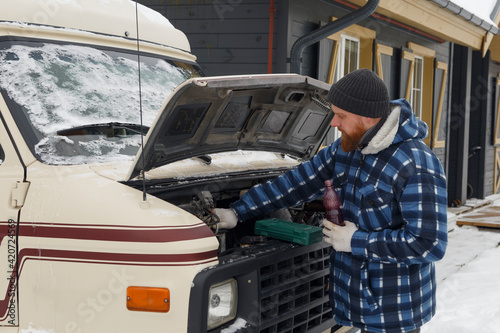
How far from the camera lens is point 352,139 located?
2.86 metres

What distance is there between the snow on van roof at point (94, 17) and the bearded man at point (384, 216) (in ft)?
5.21

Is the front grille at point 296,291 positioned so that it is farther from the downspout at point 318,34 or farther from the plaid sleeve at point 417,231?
the downspout at point 318,34

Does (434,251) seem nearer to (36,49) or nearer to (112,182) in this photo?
(112,182)

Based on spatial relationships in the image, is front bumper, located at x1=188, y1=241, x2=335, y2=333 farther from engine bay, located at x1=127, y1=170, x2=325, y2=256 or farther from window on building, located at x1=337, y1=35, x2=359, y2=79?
window on building, located at x1=337, y1=35, x2=359, y2=79

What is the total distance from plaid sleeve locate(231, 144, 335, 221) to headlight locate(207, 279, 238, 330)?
64 centimetres

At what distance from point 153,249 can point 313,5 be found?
6.18m

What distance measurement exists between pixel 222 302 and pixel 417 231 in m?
0.92

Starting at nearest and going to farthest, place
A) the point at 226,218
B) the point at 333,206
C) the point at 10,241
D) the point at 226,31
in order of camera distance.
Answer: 1. the point at 10,241
2. the point at 333,206
3. the point at 226,218
4. the point at 226,31

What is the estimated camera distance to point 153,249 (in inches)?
93.6

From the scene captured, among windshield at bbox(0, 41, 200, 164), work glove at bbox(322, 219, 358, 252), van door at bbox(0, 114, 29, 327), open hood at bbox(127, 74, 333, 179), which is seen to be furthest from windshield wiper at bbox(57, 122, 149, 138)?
work glove at bbox(322, 219, 358, 252)

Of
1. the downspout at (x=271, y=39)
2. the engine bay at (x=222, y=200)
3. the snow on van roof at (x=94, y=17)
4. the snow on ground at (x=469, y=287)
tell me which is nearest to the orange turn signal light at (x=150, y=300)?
the engine bay at (x=222, y=200)

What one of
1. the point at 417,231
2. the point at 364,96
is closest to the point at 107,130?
the point at 364,96

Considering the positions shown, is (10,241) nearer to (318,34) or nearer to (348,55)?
(318,34)

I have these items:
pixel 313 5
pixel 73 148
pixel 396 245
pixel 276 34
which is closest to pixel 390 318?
pixel 396 245
